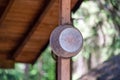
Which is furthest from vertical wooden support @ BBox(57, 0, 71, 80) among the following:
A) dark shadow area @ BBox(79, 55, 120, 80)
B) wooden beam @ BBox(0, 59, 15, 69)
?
dark shadow area @ BBox(79, 55, 120, 80)

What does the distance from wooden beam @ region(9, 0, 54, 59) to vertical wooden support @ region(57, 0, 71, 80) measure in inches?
53.5

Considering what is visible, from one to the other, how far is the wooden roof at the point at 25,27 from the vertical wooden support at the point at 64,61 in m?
1.32

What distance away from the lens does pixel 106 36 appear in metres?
12.8

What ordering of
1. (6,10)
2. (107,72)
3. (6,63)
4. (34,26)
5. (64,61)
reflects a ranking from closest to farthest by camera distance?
(64,61) → (6,10) → (34,26) → (6,63) → (107,72)

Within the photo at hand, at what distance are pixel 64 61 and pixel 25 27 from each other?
2139 mm

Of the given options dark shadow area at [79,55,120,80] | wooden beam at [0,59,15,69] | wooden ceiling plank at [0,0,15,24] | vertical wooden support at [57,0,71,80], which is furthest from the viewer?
dark shadow area at [79,55,120,80]

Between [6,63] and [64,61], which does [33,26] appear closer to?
[6,63]

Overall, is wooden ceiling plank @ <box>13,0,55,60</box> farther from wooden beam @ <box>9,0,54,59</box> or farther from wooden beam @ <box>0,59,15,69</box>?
wooden beam @ <box>0,59,15,69</box>

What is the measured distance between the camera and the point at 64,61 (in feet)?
14.3

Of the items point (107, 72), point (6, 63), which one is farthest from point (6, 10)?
point (107, 72)

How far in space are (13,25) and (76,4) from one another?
1.05m

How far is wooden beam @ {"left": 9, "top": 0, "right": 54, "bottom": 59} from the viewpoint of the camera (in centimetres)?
595

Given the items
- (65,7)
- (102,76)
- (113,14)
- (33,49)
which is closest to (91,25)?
(113,14)

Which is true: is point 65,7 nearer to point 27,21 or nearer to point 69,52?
point 69,52
